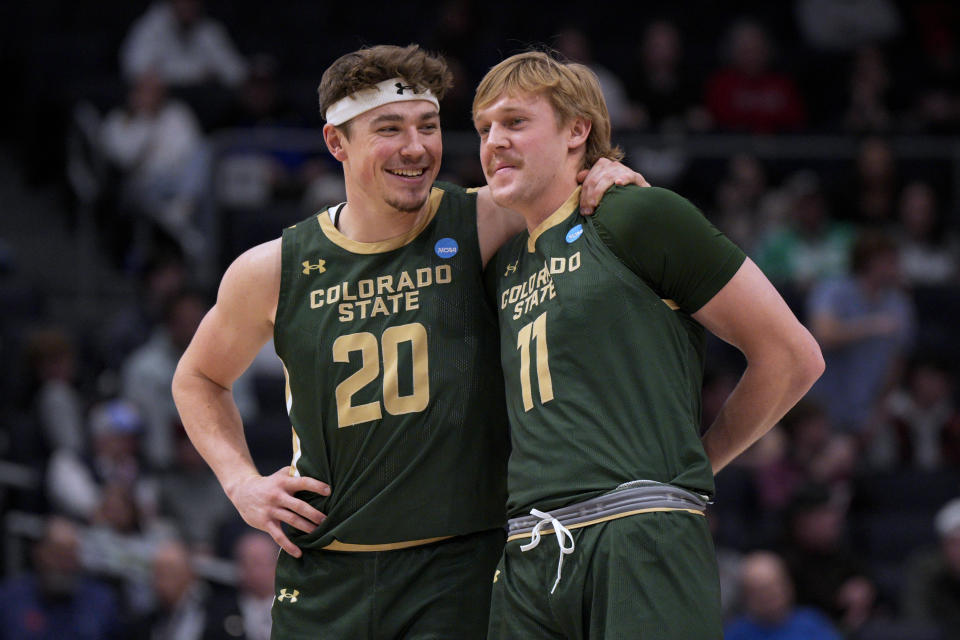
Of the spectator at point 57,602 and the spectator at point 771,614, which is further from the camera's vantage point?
the spectator at point 57,602

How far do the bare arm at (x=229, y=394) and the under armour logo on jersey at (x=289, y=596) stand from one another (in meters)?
0.12

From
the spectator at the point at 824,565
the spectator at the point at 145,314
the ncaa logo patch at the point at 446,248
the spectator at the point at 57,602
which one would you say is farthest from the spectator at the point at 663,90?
the ncaa logo patch at the point at 446,248

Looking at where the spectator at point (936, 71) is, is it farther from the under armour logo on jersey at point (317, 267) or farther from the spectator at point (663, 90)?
the under armour logo on jersey at point (317, 267)

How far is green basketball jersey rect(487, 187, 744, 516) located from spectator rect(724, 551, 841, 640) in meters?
4.10

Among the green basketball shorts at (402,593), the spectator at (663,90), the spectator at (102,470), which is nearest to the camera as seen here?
the green basketball shorts at (402,593)

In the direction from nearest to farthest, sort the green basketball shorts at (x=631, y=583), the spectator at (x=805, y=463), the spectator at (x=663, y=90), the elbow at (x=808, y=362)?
the green basketball shorts at (x=631, y=583), the elbow at (x=808, y=362), the spectator at (x=805, y=463), the spectator at (x=663, y=90)

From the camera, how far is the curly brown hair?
181 inches

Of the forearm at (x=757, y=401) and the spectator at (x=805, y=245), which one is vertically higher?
the spectator at (x=805, y=245)

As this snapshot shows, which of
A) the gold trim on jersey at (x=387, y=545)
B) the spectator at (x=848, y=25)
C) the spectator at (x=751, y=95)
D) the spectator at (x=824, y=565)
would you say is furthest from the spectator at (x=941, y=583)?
the spectator at (x=848, y=25)

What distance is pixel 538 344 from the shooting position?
4.14 metres

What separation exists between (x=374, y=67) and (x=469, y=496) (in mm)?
1358

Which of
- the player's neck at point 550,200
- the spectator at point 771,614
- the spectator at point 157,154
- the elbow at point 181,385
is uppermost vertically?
the spectator at point 157,154

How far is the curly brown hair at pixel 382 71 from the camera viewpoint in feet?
15.1

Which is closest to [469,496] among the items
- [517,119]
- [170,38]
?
[517,119]
